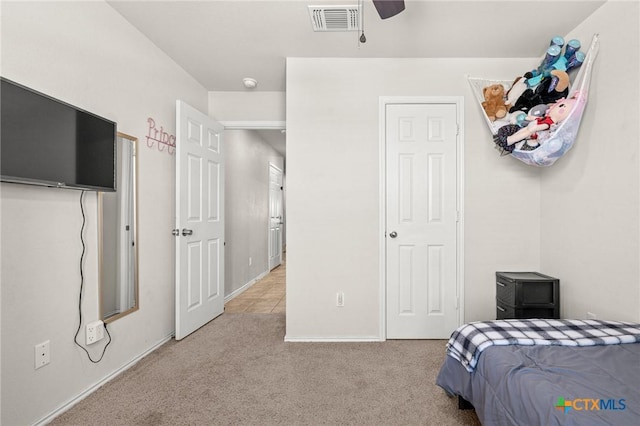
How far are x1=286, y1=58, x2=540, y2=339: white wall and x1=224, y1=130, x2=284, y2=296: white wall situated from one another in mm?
1695

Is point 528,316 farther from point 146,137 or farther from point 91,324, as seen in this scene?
point 146,137

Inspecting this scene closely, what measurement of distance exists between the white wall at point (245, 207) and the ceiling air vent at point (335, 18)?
2341 mm

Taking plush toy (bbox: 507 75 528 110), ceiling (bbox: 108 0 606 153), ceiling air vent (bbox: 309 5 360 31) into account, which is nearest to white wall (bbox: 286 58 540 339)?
ceiling (bbox: 108 0 606 153)

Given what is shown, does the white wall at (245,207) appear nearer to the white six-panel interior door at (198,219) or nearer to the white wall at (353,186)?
the white six-panel interior door at (198,219)

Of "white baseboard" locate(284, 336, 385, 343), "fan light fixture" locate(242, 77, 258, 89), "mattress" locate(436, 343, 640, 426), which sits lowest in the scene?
"white baseboard" locate(284, 336, 385, 343)

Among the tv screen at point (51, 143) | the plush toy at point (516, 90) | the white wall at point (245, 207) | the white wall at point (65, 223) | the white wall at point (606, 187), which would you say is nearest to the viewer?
the tv screen at point (51, 143)

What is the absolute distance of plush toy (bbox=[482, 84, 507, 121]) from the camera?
95.8 inches

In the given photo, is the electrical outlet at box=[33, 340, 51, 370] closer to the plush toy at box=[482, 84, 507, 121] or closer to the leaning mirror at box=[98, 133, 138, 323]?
the leaning mirror at box=[98, 133, 138, 323]

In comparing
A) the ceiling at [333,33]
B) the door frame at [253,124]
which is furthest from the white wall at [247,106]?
the ceiling at [333,33]

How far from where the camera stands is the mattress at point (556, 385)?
0.99 meters

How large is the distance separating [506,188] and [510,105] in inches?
28.0

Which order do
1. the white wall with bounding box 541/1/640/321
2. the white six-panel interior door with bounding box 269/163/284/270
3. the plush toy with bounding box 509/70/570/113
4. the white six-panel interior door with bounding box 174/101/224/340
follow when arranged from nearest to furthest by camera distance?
the white wall with bounding box 541/1/640/321 → the plush toy with bounding box 509/70/570/113 → the white six-panel interior door with bounding box 174/101/224/340 → the white six-panel interior door with bounding box 269/163/284/270

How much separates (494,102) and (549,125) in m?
0.45

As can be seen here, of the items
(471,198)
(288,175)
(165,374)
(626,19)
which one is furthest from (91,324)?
(626,19)
